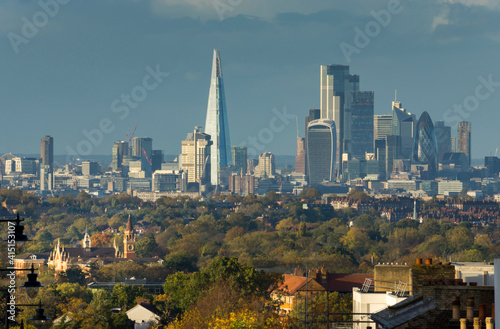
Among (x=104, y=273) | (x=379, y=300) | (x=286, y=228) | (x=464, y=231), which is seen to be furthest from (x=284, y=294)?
(x=286, y=228)

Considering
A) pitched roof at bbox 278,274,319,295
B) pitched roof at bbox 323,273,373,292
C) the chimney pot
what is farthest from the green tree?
the chimney pot

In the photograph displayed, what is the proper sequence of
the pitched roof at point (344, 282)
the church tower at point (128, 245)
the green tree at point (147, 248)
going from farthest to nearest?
the church tower at point (128, 245) → the green tree at point (147, 248) → the pitched roof at point (344, 282)

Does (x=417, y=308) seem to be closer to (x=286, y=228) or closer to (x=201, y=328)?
(x=201, y=328)

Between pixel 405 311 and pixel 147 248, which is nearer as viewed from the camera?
pixel 405 311

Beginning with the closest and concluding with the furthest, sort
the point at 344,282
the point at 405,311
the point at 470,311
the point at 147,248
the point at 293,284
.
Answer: the point at 470,311 → the point at 405,311 → the point at 293,284 → the point at 344,282 → the point at 147,248

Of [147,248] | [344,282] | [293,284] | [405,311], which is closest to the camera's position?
[405,311]

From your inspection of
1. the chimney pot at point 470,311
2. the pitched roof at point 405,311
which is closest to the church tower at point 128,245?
the pitched roof at point 405,311

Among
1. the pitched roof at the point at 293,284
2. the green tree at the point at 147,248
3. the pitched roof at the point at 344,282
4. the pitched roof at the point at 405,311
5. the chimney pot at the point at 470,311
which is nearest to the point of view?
the chimney pot at the point at 470,311

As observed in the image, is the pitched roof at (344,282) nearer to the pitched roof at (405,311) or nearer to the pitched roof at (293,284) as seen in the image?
the pitched roof at (293,284)

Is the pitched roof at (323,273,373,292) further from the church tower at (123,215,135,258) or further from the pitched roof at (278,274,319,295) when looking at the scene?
the church tower at (123,215,135,258)

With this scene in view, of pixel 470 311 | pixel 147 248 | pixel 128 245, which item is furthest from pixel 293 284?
pixel 128 245

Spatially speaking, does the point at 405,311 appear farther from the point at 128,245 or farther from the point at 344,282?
the point at 128,245

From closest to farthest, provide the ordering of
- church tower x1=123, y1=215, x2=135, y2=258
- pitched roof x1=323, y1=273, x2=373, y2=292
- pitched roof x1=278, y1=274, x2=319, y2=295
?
pitched roof x1=278, y1=274, x2=319, y2=295 < pitched roof x1=323, y1=273, x2=373, y2=292 < church tower x1=123, y1=215, x2=135, y2=258
